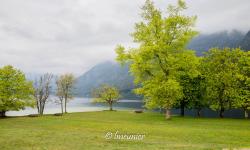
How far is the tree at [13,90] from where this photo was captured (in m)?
65.2

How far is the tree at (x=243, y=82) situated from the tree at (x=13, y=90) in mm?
48138

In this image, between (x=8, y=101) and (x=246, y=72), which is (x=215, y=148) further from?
(x=8, y=101)

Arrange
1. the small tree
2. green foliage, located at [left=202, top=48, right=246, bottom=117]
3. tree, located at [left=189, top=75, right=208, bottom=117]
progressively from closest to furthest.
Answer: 1. the small tree
2. green foliage, located at [left=202, top=48, right=246, bottom=117]
3. tree, located at [left=189, top=75, right=208, bottom=117]

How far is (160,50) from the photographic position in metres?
50.2

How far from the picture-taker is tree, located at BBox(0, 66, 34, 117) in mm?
65219

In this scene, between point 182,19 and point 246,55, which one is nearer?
point 182,19

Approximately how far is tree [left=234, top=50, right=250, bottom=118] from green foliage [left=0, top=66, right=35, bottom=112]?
158 ft

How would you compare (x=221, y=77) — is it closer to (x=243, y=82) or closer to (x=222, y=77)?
(x=222, y=77)

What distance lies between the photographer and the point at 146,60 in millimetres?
51719

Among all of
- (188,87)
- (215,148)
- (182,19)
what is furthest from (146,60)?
(215,148)

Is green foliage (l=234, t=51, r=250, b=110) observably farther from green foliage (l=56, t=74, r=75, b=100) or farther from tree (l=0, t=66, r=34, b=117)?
green foliage (l=56, t=74, r=75, b=100)

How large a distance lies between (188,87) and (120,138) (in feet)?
136

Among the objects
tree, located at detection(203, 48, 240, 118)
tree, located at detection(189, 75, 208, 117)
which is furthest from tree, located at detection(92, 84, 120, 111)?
tree, located at detection(203, 48, 240, 118)

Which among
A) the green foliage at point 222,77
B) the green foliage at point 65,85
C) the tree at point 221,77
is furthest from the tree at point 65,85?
the tree at point 221,77
